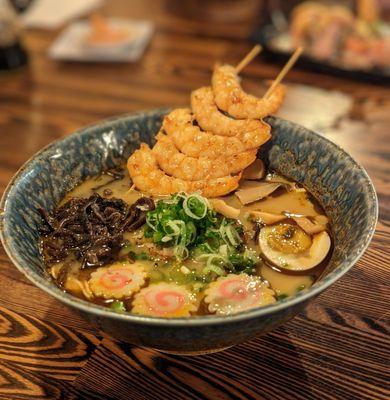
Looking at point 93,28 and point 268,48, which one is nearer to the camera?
point 268,48

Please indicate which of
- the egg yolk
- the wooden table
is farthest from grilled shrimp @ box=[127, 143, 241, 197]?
the wooden table

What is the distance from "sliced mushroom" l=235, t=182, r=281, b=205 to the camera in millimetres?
2045

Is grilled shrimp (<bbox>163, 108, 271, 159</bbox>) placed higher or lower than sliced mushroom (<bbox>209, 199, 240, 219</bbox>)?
higher

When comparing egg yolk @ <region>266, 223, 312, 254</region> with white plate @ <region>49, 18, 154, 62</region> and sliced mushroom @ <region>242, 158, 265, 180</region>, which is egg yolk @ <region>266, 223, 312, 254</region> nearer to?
sliced mushroom @ <region>242, 158, 265, 180</region>

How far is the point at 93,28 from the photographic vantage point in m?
4.05

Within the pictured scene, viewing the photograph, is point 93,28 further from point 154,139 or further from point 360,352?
point 360,352

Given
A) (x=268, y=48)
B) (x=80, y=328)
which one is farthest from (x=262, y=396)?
(x=268, y=48)

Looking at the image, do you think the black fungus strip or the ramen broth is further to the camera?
the black fungus strip

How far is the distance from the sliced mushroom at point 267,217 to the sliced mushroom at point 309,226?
7 cm

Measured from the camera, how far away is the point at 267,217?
1.91 m

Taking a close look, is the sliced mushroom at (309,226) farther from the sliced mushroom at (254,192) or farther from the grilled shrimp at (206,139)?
the grilled shrimp at (206,139)

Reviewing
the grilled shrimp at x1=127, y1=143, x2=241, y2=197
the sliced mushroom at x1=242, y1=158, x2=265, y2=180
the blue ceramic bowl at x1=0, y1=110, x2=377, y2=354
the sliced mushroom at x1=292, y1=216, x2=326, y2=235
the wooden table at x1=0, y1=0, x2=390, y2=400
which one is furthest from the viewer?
the sliced mushroom at x1=242, y1=158, x2=265, y2=180

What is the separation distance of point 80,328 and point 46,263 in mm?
254

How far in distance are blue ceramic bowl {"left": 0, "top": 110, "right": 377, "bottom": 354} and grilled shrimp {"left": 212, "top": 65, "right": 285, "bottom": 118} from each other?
9 centimetres
